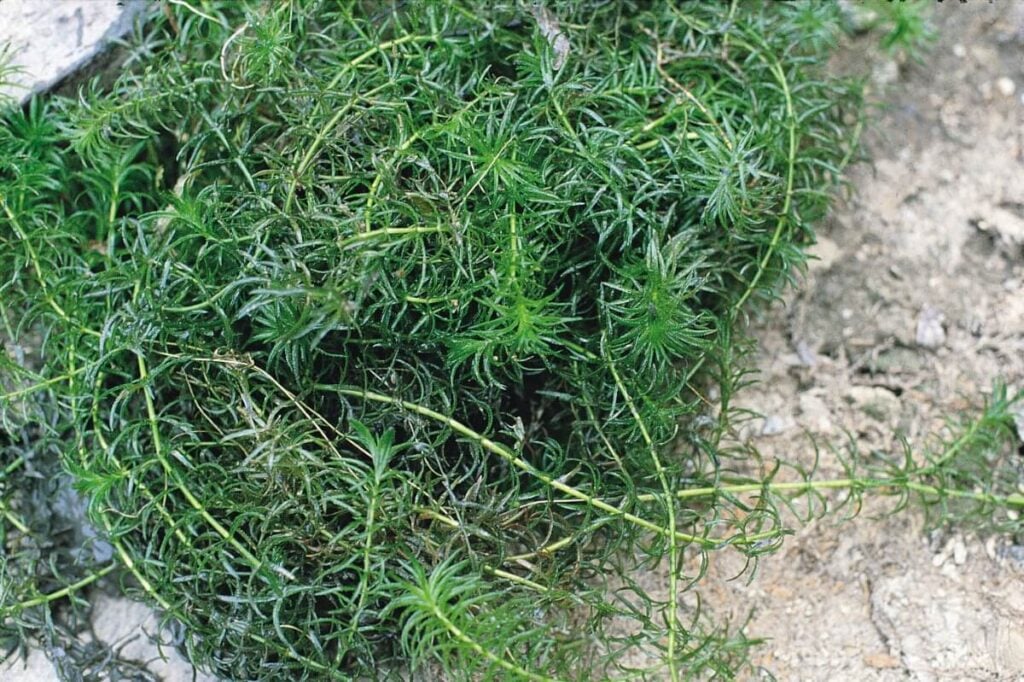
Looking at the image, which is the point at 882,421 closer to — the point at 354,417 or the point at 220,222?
the point at 354,417

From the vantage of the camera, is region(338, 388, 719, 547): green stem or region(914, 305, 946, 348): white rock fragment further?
region(914, 305, 946, 348): white rock fragment

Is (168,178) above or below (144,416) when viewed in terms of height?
above

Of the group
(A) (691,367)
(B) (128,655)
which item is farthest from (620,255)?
(B) (128,655)

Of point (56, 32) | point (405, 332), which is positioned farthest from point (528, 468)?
point (56, 32)

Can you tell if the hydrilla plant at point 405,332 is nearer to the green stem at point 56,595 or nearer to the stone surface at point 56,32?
the green stem at point 56,595

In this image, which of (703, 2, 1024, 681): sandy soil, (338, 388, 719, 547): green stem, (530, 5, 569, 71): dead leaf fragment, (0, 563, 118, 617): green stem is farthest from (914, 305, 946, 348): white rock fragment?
(0, 563, 118, 617): green stem

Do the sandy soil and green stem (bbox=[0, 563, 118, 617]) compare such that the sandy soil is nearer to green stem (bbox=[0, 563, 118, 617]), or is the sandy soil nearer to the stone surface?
green stem (bbox=[0, 563, 118, 617])
